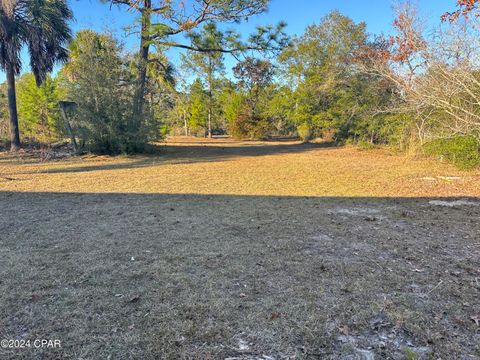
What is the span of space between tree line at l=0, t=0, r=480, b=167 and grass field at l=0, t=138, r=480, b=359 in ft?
8.55

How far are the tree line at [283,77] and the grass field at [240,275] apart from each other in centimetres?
261

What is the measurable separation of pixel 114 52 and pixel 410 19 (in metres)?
9.32

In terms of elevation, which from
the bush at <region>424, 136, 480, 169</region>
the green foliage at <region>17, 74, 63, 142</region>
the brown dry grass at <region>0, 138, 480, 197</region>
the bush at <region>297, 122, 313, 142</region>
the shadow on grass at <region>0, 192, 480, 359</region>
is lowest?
the shadow on grass at <region>0, 192, 480, 359</region>

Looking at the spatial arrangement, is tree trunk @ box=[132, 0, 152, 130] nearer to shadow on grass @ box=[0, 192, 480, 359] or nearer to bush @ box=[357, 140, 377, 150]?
shadow on grass @ box=[0, 192, 480, 359]

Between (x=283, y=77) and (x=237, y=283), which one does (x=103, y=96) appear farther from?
(x=283, y=77)

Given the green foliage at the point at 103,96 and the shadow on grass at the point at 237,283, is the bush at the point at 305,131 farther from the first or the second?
the shadow on grass at the point at 237,283

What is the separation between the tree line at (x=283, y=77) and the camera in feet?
23.3

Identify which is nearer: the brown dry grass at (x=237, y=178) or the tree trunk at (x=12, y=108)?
the brown dry grass at (x=237, y=178)

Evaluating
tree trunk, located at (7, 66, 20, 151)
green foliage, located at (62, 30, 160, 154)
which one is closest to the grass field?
green foliage, located at (62, 30, 160, 154)

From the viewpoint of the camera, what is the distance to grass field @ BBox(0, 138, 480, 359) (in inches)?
70.7

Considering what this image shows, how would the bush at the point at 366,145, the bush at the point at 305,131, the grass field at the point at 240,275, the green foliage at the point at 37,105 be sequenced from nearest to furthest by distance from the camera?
1. the grass field at the point at 240,275
2. the bush at the point at 366,145
3. the green foliage at the point at 37,105
4. the bush at the point at 305,131

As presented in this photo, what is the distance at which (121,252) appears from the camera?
3.05 metres

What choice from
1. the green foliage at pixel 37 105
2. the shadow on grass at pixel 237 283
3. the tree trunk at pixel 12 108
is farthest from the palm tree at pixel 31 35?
the shadow on grass at pixel 237 283

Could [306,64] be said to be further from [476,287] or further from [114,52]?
[476,287]
